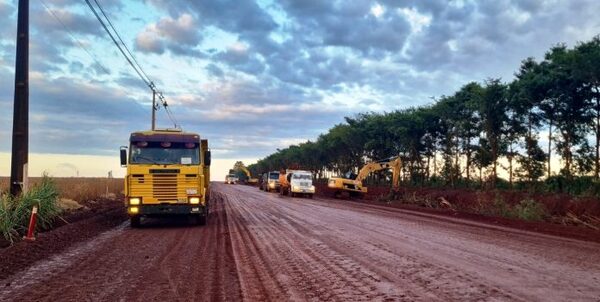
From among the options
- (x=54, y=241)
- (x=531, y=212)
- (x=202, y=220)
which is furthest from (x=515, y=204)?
(x=54, y=241)

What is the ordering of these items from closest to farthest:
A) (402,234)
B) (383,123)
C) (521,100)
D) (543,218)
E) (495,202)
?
(402,234), (543,218), (495,202), (521,100), (383,123)

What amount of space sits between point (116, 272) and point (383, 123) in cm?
4794

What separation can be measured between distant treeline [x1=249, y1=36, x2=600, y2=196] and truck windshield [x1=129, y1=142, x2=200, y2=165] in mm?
19948

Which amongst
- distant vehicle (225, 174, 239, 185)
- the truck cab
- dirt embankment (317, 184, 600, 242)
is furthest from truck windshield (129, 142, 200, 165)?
distant vehicle (225, 174, 239, 185)

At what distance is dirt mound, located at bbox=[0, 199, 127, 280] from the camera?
10781 mm

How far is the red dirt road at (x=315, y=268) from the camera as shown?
8.02 meters

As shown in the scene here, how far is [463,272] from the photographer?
978 centimetres

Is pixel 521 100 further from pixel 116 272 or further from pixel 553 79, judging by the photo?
pixel 116 272

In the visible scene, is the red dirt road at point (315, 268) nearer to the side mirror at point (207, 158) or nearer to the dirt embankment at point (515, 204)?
the side mirror at point (207, 158)

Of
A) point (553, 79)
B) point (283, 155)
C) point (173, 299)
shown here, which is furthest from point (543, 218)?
point (283, 155)

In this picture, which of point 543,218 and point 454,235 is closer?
point 454,235

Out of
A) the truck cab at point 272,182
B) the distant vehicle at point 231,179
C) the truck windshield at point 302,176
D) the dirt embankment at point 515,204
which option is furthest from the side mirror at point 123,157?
the distant vehicle at point 231,179

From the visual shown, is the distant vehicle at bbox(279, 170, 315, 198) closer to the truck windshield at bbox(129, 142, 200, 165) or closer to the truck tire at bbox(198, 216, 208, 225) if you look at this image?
the truck tire at bbox(198, 216, 208, 225)

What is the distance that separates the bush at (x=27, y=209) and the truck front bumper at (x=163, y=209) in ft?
8.23
